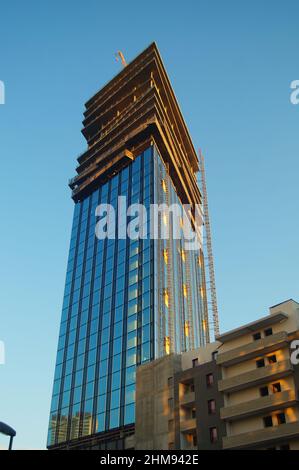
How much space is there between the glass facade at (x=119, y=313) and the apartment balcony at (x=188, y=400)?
50.7 ft

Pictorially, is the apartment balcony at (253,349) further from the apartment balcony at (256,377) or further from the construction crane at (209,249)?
the construction crane at (209,249)

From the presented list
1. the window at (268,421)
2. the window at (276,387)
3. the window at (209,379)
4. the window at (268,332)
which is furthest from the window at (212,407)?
the window at (268,332)

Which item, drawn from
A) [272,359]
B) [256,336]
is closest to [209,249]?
[256,336]

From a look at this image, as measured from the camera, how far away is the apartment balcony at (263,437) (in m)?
49.0

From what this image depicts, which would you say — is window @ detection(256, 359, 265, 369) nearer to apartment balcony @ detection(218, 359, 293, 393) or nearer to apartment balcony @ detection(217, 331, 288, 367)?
apartment balcony @ detection(217, 331, 288, 367)

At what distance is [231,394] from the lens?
5759 centimetres

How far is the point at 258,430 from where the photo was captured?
51.6m

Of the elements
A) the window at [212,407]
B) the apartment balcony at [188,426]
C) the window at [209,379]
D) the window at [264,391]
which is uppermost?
the window at [209,379]

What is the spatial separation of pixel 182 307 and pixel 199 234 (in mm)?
40655

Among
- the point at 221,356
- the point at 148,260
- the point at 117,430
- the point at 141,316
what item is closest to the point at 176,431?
the point at 221,356

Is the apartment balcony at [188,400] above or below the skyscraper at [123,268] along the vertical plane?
below

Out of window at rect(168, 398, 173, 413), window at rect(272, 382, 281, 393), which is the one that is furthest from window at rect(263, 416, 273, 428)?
window at rect(168, 398, 173, 413)

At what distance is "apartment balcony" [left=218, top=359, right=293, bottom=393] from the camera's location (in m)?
52.7

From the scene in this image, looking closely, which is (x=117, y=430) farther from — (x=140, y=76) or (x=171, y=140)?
(x=140, y=76)
